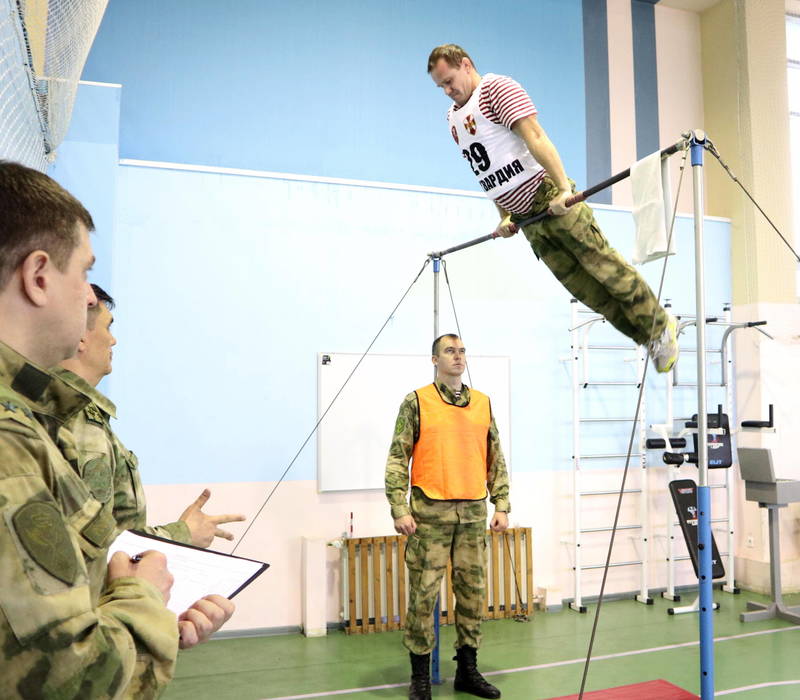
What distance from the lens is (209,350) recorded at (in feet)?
15.5

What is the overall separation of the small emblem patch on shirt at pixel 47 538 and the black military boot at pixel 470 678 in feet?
10.9

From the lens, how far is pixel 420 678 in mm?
3627

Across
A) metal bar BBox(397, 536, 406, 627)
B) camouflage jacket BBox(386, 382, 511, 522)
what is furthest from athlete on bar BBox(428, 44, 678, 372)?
metal bar BBox(397, 536, 406, 627)

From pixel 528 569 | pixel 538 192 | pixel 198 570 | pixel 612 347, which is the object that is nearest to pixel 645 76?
pixel 612 347

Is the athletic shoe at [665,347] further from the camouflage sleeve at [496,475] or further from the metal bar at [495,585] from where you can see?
the metal bar at [495,585]

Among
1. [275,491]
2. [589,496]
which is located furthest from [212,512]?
[589,496]

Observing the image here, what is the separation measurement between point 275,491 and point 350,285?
5.02ft

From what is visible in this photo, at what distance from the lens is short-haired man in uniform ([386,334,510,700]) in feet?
12.2

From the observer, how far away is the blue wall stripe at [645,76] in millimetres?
6551

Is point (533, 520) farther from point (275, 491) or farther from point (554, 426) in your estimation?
point (275, 491)

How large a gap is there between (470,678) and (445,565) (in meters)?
0.60

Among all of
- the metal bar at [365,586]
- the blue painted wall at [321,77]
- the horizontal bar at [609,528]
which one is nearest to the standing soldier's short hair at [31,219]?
the metal bar at [365,586]

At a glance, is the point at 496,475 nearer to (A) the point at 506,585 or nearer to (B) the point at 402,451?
(B) the point at 402,451

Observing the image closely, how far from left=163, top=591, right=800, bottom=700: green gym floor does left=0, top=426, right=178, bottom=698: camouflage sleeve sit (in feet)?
10.5
